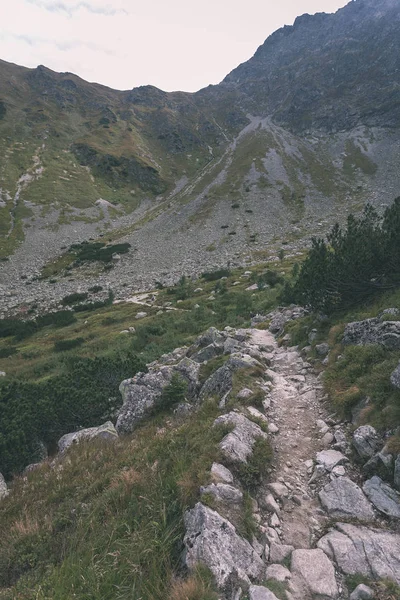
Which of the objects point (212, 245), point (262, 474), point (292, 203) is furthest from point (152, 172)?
point (262, 474)

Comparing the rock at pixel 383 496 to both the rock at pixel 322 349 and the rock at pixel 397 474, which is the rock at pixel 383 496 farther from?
the rock at pixel 322 349

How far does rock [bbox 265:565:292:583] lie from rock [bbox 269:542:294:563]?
157 mm

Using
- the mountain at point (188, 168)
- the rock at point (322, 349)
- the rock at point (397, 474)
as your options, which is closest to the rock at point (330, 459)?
the rock at point (397, 474)

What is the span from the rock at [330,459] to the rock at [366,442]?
370mm

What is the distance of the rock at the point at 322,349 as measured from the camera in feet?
37.4

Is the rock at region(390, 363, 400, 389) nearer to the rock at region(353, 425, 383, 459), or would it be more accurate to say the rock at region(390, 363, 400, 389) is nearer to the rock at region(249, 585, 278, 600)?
the rock at region(353, 425, 383, 459)

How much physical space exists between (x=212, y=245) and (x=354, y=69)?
Result: 175448mm

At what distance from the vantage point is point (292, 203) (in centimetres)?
8400

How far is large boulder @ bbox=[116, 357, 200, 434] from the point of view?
1070 cm

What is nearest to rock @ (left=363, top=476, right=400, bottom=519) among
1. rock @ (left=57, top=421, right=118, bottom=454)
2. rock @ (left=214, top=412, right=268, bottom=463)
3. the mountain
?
rock @ (left=214, top=412, right=268, bottom=463)

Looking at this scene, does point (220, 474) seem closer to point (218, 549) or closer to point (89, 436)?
point (218, 549)

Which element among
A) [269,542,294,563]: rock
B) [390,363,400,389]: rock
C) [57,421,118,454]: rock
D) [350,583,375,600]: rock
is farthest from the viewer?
[57,421,118,454]: rock

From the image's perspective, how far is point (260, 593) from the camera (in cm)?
408

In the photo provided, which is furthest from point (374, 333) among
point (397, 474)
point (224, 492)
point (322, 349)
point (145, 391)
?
point (145, 391)
